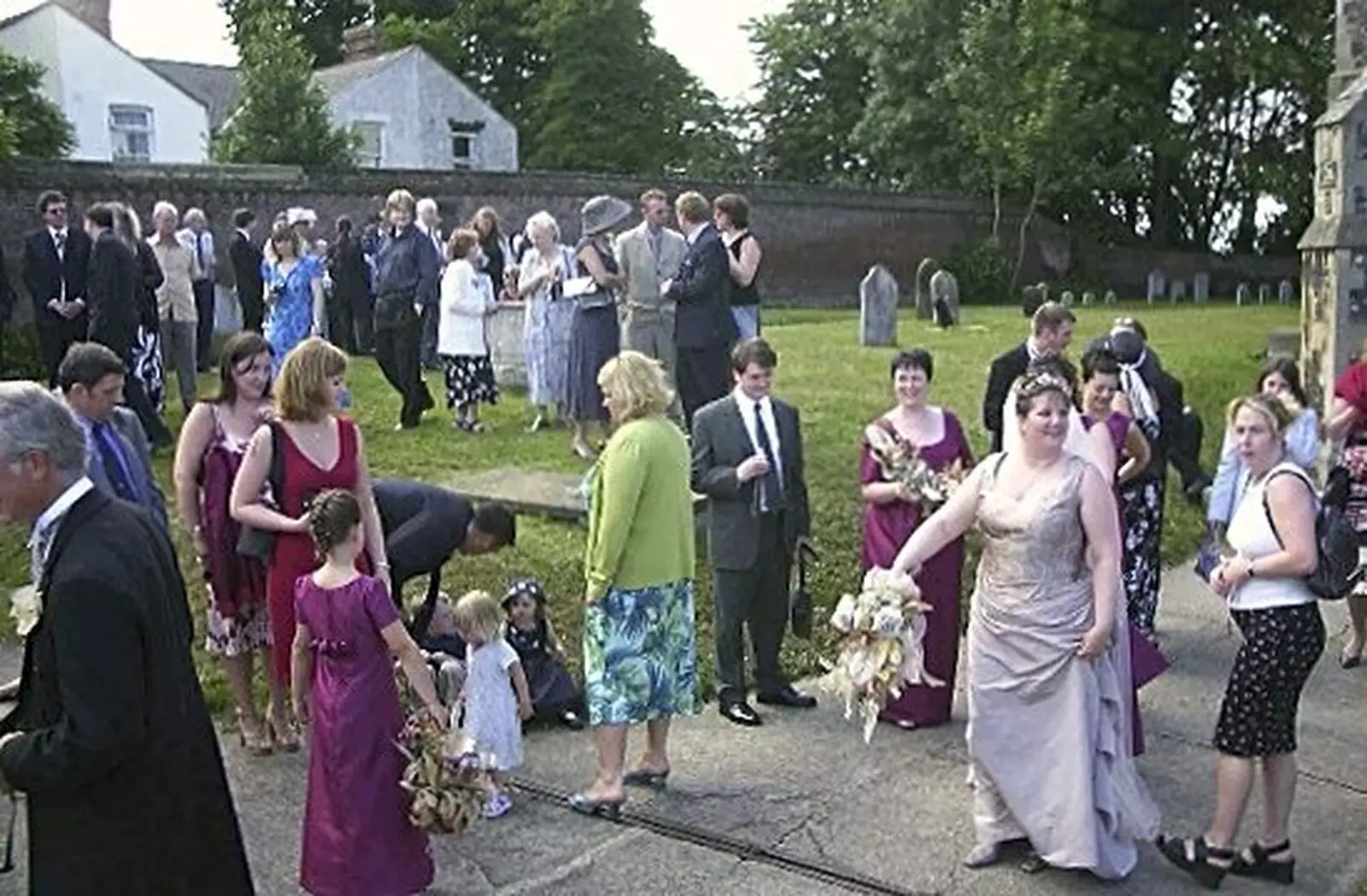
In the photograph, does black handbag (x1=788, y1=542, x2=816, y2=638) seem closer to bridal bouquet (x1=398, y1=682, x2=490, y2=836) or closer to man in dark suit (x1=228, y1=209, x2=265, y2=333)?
bridal bouquet (x1=398, y1=682, x2=490, y2=836)

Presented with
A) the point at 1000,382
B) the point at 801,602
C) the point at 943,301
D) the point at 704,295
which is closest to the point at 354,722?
the point at 801,602

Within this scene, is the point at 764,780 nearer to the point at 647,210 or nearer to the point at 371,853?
the point at 371,853

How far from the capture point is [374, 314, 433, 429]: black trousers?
42.0 feet

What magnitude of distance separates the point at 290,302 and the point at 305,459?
7.79m

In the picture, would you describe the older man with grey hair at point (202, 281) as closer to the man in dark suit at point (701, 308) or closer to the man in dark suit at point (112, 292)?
the man in dark suit at point (112, 292)

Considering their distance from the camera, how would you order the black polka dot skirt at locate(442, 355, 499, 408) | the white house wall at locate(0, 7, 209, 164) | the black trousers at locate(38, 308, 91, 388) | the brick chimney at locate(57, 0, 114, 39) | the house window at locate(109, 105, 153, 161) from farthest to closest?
the brick chimney at locate(57, 0, 114, 39), the house window at locate(109, 105, 153, 161), the white house wall at locate(0, 7, 209, 164), the black polka dot skirt at locate(442, 355, 499, 408), the black trousers at locate(38, 308, 91, 388)

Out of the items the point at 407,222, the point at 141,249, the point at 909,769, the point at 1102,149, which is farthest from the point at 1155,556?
the point at 1102,149

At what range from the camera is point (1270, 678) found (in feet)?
18.4

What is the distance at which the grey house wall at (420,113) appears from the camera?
38.6 metres

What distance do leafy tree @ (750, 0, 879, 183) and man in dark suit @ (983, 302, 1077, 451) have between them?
3807 cm

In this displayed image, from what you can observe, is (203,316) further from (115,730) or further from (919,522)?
(115,730)

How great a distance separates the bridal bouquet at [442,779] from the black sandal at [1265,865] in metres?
2.95

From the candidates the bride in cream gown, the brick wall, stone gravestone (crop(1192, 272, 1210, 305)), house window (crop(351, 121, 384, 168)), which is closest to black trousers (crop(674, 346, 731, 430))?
the bride in cream gown

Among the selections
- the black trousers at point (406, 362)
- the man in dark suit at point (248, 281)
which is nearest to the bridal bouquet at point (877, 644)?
the black trousers at point (406, 362)
